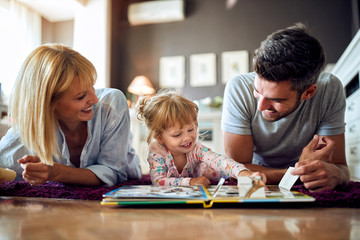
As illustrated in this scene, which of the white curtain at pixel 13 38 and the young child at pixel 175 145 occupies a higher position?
the white curtain at pixel 13 38

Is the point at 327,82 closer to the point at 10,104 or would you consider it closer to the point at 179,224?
the point at 179,224

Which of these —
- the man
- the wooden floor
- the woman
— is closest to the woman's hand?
the woman

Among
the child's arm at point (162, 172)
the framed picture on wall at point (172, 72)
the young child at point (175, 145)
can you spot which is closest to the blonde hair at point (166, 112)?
the young child at point (175, 145)

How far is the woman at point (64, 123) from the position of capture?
3.70 ft

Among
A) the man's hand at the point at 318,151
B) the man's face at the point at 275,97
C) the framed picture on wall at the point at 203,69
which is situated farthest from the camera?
the framed picture on wall at the point at 203,69

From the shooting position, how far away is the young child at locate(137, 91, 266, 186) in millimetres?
1350

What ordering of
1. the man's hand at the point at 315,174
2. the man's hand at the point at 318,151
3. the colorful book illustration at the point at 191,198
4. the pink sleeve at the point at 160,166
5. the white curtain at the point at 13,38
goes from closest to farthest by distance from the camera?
1. the colorful book illustration at the point at 191,198
2. the man's hand at the point at 315,174
3. the man's hand at the point at 318,151
4. the pink sleeve at the point at 160,166
5. the white curtain at the point at 13,38

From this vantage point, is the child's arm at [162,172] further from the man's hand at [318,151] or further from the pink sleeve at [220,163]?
the man's hand at [318,151]

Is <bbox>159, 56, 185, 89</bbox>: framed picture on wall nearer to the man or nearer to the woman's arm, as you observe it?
the man

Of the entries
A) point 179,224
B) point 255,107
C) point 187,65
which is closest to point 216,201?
point 179,224

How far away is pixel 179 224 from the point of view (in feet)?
2.20

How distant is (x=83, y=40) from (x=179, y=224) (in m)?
3.77

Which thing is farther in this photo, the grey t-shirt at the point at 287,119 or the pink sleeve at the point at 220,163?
the grey t-shirt at the point at 287,119

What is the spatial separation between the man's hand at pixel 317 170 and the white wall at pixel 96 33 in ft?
10.6
